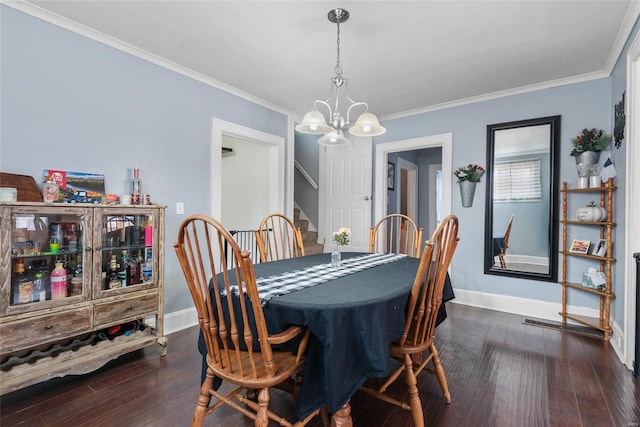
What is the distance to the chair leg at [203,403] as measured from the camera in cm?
133

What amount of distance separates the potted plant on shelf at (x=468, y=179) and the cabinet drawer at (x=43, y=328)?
3.73 meters

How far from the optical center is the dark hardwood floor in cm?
167

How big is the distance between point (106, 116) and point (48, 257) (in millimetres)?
1152

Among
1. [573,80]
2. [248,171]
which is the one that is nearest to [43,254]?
[248,171]

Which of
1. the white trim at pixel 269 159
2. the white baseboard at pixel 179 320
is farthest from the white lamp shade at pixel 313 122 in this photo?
the white baseboard at pixel 179 320

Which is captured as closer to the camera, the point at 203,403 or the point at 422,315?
the point at 203,403

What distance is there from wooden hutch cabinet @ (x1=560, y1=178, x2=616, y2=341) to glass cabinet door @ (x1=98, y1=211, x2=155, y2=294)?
3.72 metres

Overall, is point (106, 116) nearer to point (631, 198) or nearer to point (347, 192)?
point (347, 192)

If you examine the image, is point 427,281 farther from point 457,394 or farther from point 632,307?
point 632,307

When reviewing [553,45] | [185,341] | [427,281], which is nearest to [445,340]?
[427,281]

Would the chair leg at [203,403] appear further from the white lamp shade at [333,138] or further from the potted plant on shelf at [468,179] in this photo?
the potted plant on shelf at [468,179]

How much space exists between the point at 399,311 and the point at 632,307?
6.52ft

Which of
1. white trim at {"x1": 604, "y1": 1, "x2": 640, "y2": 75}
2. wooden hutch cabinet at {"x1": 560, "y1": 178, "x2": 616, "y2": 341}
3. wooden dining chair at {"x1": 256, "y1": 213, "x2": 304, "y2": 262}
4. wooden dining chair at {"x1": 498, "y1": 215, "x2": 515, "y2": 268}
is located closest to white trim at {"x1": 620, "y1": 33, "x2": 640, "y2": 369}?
white trim at {"x1": 604, "y1": 1, "x2": 640, "y2": 75}

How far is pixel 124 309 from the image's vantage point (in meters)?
2.23
